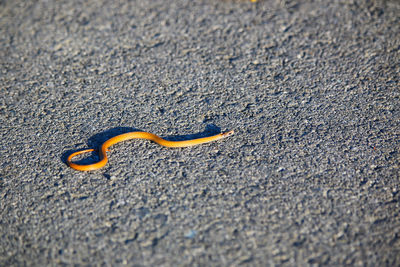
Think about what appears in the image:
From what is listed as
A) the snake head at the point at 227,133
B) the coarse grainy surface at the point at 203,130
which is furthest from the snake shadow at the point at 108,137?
the snake head at the point at 227,133

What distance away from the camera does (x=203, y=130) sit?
4.05 metres

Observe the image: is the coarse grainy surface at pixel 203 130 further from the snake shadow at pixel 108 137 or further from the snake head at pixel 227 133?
the snake head at pixel 227 133

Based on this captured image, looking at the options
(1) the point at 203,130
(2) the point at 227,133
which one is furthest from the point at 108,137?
(2) the point at 227,133

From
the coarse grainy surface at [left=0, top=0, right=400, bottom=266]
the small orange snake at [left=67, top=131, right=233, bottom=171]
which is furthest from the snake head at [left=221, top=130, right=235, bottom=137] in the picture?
the coarse grainy surface at [left=0, top=0, right=400, bottom=266]

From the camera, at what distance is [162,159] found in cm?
371

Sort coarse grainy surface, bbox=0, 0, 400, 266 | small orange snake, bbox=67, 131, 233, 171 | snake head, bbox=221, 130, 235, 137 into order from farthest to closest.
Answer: snake head, bbox=221, 130, 235, 137, small orange snake, bbox=67, 131, 233, 171, coarse grainy surface, bbox=0, 0, 400, 266

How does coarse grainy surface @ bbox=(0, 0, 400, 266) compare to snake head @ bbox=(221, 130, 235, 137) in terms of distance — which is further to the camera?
snake head @ bbox=(221, 130, 235, 137)

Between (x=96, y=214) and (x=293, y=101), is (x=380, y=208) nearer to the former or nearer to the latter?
(x=293, y=101)

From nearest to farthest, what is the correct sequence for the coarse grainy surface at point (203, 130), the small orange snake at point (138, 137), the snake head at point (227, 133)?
the coarse grainy surface at point (203, 130) < the small orange snake at point (138, 137) < the snake head at point (227, 133)

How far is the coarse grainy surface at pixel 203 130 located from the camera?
3008 millimetres

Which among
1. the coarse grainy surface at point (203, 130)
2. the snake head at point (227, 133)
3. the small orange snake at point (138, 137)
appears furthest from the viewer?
the snake head at point (227, 133)

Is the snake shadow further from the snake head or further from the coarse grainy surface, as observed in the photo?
the snake head

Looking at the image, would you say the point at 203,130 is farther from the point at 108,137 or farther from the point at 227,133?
the point at 108,137

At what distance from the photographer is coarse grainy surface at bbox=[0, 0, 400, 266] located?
301 cm
